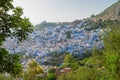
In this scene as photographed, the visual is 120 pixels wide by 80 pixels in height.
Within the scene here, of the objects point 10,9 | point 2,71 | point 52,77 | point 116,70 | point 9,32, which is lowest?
point 52,77

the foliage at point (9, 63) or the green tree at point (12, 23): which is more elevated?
the green tree at point (12, 23)

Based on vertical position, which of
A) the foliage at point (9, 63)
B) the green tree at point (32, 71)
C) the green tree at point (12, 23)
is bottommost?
the green tree at point (32, 71)

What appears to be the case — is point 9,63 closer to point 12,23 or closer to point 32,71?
point 12,23

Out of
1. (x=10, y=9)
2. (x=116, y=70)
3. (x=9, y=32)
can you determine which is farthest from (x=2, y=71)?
(x=116, y=70)

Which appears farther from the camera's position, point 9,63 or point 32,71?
point 32,71

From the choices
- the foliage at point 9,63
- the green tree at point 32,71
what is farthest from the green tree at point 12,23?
the green tree at point 32,71

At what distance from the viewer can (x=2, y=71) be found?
14.7 m

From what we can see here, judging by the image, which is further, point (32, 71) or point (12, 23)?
point (32, 71)

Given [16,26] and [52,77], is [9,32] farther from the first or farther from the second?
[52,77]

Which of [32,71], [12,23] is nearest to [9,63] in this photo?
[12,23]

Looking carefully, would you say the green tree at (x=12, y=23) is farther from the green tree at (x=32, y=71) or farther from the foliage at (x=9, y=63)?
the green tree at (x=32, y=71)

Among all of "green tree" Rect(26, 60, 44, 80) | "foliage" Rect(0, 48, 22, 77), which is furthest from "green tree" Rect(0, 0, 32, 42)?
"green tree" Rect(26, 60, 44, 80)

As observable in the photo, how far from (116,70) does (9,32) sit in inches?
859

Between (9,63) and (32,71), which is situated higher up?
(9,63)
